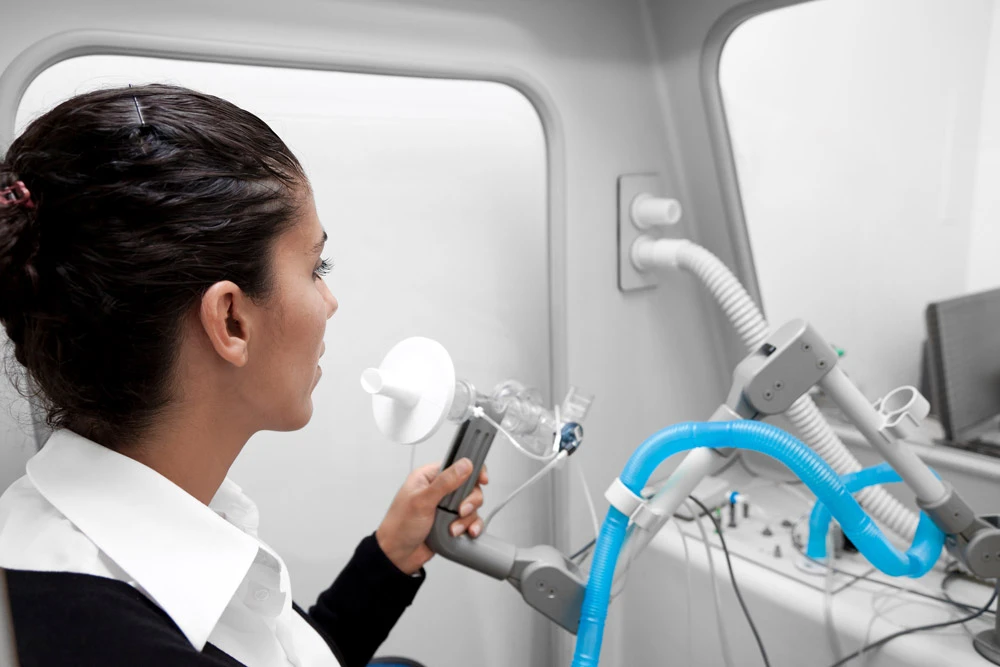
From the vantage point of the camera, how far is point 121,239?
69 centimetres

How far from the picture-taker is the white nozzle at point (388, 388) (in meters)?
0.96

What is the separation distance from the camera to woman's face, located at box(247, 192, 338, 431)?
80cm

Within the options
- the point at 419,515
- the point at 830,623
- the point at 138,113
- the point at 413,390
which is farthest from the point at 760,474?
the point at 138,113

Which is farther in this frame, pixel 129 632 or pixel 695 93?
pixel 695 93

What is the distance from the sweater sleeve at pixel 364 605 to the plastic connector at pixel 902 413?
0.73 meters

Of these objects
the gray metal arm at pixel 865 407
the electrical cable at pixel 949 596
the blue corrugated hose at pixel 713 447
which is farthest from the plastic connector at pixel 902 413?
the electrical cable at pixel 949 596

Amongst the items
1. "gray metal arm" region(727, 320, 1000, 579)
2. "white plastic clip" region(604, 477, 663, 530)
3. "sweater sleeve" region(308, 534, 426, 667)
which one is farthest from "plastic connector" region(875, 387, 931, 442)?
"sweater sleeve" region(308, 534, 426, 667)

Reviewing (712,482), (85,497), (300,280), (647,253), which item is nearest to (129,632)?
(85,497)

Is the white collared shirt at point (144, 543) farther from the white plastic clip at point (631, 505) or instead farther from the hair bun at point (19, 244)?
the white plastic clip at point (631, 505)

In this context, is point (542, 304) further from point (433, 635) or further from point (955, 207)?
point (955, 207)

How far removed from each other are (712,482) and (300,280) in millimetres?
1264

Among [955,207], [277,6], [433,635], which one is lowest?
A: [433,635]

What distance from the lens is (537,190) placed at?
154cm

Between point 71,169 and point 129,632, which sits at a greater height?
point 71,169
